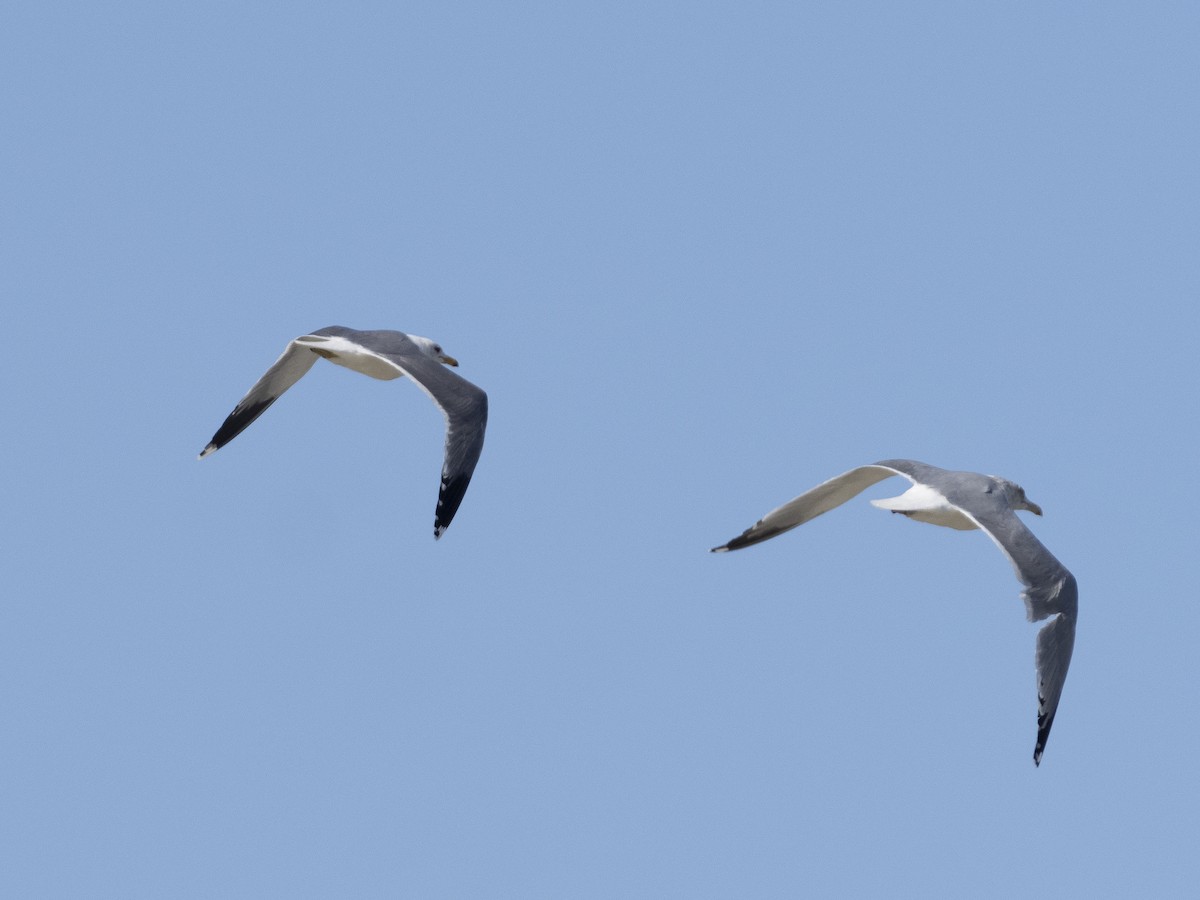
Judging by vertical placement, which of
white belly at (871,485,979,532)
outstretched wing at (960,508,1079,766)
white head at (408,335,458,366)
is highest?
white head at (408,335,458,366)

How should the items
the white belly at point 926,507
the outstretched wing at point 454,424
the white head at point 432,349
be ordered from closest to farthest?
1. the white belly at point 926,507
2. the outstretched wing at point 454,424
3. the white head at point 432,349

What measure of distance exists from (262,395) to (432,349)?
1694 millimetres

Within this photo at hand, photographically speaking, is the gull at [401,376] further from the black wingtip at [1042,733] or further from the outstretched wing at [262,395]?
the black wingtip at [1042,733]

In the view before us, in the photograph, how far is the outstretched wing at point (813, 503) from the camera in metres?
18.4

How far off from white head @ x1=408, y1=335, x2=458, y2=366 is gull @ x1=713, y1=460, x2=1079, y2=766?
3.19 metres

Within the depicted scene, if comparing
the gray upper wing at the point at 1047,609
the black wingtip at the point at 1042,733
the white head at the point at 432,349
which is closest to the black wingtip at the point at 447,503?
the white head at the point at 432,349

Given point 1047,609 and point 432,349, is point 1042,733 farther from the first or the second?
point 432,349

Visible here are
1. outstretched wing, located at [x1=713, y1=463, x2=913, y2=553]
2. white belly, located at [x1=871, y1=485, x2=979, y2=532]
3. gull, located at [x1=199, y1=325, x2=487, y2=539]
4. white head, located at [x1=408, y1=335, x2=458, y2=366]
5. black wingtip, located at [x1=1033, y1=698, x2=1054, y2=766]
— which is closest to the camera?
black wingtip, located at [x1=1033, y1=698, x2=1054, y2=766]

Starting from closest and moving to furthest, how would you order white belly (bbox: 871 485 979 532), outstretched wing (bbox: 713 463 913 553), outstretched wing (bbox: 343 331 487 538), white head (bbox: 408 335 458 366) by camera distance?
white belly (bbox: 871 485 979 532) → outstretched wing (bbox: 343 331 487 538) → outstretched wing (bbox: 713 463 913 553) → white head (bbox: 408 335 458 366)

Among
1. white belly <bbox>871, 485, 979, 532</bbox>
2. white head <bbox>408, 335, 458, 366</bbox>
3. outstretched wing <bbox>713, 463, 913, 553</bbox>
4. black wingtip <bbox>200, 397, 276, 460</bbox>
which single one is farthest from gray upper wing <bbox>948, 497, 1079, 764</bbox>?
black wingtip <bbox>200, 397, 276, 460</bbox>

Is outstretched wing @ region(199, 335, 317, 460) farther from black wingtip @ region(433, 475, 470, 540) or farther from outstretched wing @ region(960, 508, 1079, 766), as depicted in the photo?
outstretched wing @ region(960, 508, 1079, 766)

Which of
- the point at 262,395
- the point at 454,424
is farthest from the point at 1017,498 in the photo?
the point at 262,395

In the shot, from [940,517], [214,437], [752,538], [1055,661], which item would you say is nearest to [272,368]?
[214,437]

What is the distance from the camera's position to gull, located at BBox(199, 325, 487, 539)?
18.2m
